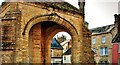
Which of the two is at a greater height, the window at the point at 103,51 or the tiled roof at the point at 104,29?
the tiled roof at the point at 104,29

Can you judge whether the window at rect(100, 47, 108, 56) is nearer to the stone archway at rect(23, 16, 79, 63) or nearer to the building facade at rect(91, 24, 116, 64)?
the building facade at rect(91, 24, 116, 64)

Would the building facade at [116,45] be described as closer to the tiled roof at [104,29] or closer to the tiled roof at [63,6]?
the tiled roof at [104,29]

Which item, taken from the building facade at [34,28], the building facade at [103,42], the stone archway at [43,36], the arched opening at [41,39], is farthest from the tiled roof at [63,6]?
the building facade at [103,42]

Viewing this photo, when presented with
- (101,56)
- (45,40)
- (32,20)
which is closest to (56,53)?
(101,56)

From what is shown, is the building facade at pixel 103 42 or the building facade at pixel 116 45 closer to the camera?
the building facade at pixel 116 45

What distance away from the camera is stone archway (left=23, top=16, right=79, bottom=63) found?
16.0m

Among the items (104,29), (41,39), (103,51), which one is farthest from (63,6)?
(104,29)

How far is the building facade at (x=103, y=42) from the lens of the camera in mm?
49991

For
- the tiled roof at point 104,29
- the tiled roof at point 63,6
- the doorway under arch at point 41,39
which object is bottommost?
the doorway under arch at point 41,39

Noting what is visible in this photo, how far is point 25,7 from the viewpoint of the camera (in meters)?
14.7

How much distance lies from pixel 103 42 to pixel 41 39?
34766mm

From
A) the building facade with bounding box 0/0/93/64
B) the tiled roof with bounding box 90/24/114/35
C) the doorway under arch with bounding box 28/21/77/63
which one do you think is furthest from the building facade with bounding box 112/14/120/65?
the building facade with bounding box 0/0/93/64

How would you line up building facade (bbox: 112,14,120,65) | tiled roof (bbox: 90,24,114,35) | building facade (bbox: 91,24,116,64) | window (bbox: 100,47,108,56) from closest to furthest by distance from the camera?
building facade (bbox: 112,14,120,65)
building facade (bbox: 91,24,116,64)
tiled roof (bbox: 90,24,114,35)
window (bbox: 100,47,108,56)

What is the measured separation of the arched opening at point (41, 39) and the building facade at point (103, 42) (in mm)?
30908
